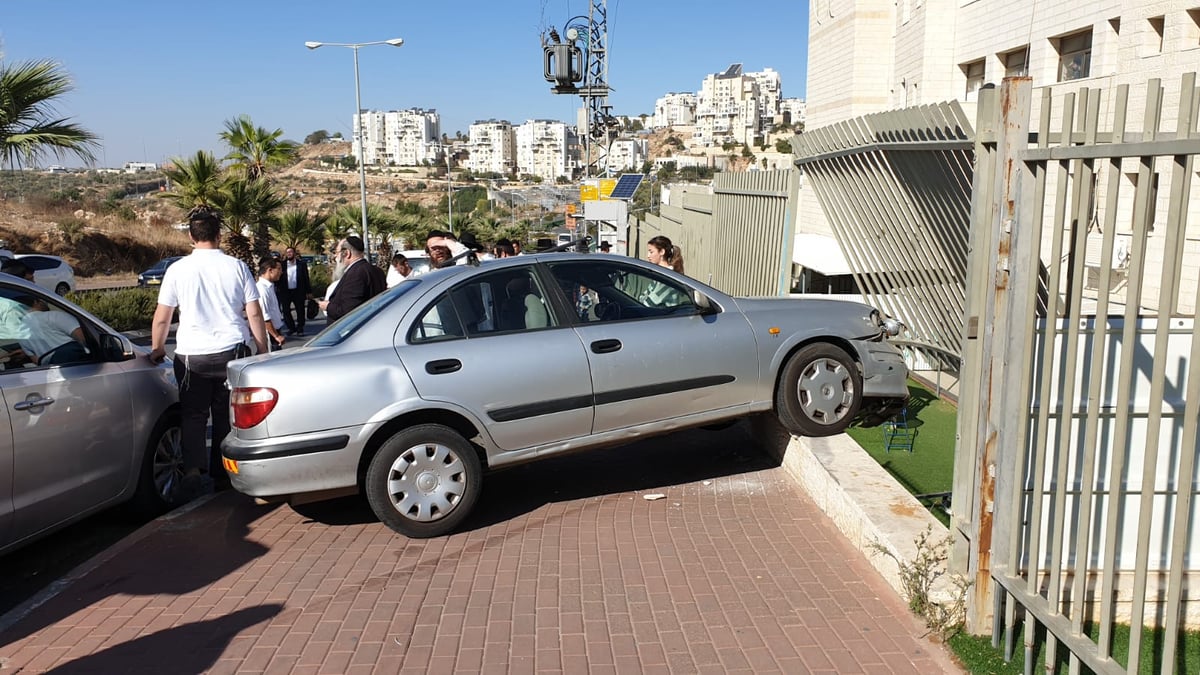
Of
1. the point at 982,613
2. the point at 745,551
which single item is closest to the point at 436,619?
the point at 745,551

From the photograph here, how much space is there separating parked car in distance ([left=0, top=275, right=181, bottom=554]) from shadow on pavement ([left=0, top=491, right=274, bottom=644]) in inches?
14.6

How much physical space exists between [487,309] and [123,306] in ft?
53.2

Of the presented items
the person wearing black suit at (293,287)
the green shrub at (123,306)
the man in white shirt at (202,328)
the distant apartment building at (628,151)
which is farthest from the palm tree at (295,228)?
the distant apartment building at (628,151)

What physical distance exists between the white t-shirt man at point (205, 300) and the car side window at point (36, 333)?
25.4 inches

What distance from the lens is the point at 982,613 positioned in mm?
3879

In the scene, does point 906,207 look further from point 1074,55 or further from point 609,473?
point 1074,55

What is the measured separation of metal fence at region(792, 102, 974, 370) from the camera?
6129mm

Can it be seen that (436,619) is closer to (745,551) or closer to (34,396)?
(745,551)

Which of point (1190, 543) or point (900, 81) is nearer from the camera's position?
point (1190, 543)

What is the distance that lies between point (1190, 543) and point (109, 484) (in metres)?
5.76

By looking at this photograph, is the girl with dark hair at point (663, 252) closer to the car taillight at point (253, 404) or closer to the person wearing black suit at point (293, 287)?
the car taillight at point (253, 404)

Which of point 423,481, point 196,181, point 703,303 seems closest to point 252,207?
point 196,181

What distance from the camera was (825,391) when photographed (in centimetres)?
657

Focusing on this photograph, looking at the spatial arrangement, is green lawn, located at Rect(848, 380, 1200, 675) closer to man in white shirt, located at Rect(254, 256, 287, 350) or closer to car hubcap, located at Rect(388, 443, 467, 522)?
car hubcap, located at Rect(388, 443, 467, 522)
